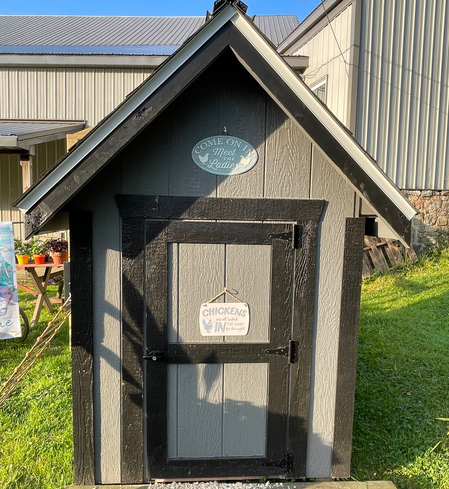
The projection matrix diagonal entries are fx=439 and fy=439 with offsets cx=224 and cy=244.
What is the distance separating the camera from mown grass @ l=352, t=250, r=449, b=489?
3.78 m

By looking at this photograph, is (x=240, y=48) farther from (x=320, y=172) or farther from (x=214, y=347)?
(x=214, y=347)

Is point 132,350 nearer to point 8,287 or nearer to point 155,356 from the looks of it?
point 155,356

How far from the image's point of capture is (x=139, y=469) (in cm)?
321

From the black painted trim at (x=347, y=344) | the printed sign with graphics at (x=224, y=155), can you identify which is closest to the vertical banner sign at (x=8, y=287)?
the printed sign with graphics at (x=224, y=155)

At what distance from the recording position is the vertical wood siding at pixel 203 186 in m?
2.96

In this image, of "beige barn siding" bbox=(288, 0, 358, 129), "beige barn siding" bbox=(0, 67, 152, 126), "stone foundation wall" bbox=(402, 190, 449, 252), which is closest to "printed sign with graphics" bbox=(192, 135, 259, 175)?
"beige barn siding" bbox=(288, 0, 358, 129)

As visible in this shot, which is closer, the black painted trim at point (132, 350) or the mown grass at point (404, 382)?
the black painted trim at point (132, 350)

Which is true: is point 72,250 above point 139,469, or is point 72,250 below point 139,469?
above

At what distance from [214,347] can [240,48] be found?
199 centimetres

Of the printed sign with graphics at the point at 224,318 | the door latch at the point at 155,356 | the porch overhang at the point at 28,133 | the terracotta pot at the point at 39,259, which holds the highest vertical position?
the porch overhang at the point at 28,133

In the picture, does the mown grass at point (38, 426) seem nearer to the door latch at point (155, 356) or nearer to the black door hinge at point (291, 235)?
the door latch at point (155, 356)

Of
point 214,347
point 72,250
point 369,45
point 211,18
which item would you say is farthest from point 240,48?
point 369,45

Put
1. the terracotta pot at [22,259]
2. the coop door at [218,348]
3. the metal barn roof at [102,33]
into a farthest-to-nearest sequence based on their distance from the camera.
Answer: the metal barn roof at [102,33]
the terracotta pot at [22,259]
the coop door at [218,348]

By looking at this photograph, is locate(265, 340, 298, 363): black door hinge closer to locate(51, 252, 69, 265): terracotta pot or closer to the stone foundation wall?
locate(51, 252, 69, 265): terracotta pot
